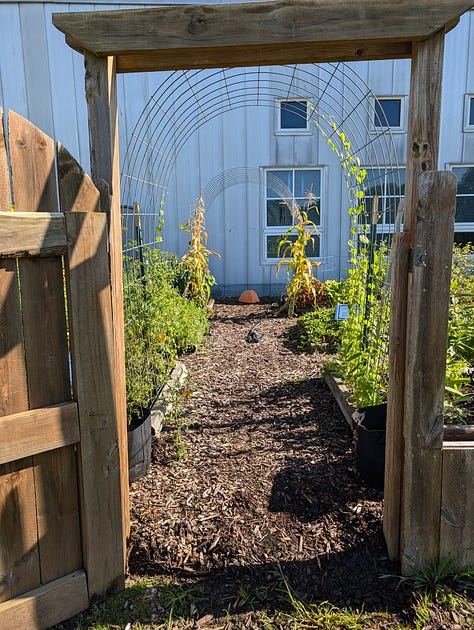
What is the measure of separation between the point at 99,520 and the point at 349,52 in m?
2.25

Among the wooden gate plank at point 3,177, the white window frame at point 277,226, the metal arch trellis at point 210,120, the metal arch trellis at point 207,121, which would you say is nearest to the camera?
the wooden gate plank at point 3,177

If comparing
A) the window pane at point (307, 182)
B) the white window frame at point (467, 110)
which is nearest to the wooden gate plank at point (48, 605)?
the window pane at point (307, 182)

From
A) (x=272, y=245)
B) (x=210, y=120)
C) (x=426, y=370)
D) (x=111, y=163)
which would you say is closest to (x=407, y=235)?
(x=426, y=370)

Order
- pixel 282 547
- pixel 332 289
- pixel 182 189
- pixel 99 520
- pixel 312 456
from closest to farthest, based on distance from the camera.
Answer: pixel 99 520 → pixel 282 547 → pixel 312 456 → pixel 332 289 → pixel 182 189

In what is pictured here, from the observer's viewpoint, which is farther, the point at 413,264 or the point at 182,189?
the point at 182,189

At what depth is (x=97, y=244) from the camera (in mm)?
1887

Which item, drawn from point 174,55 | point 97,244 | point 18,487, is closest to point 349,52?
point 174,55

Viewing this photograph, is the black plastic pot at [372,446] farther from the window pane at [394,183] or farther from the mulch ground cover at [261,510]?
the window pane at [394,183]

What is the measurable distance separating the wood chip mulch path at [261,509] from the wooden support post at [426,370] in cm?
26

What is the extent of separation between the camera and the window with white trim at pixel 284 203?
33.9ft

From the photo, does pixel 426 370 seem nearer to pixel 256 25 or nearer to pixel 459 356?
pixel 256 25

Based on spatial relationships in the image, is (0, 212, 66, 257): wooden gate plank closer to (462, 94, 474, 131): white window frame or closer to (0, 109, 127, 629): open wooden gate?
(0, 109, 127, 629): open wooden gate

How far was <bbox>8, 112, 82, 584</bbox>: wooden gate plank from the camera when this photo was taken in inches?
66.5

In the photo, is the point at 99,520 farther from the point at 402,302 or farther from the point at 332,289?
the point at 332,289
